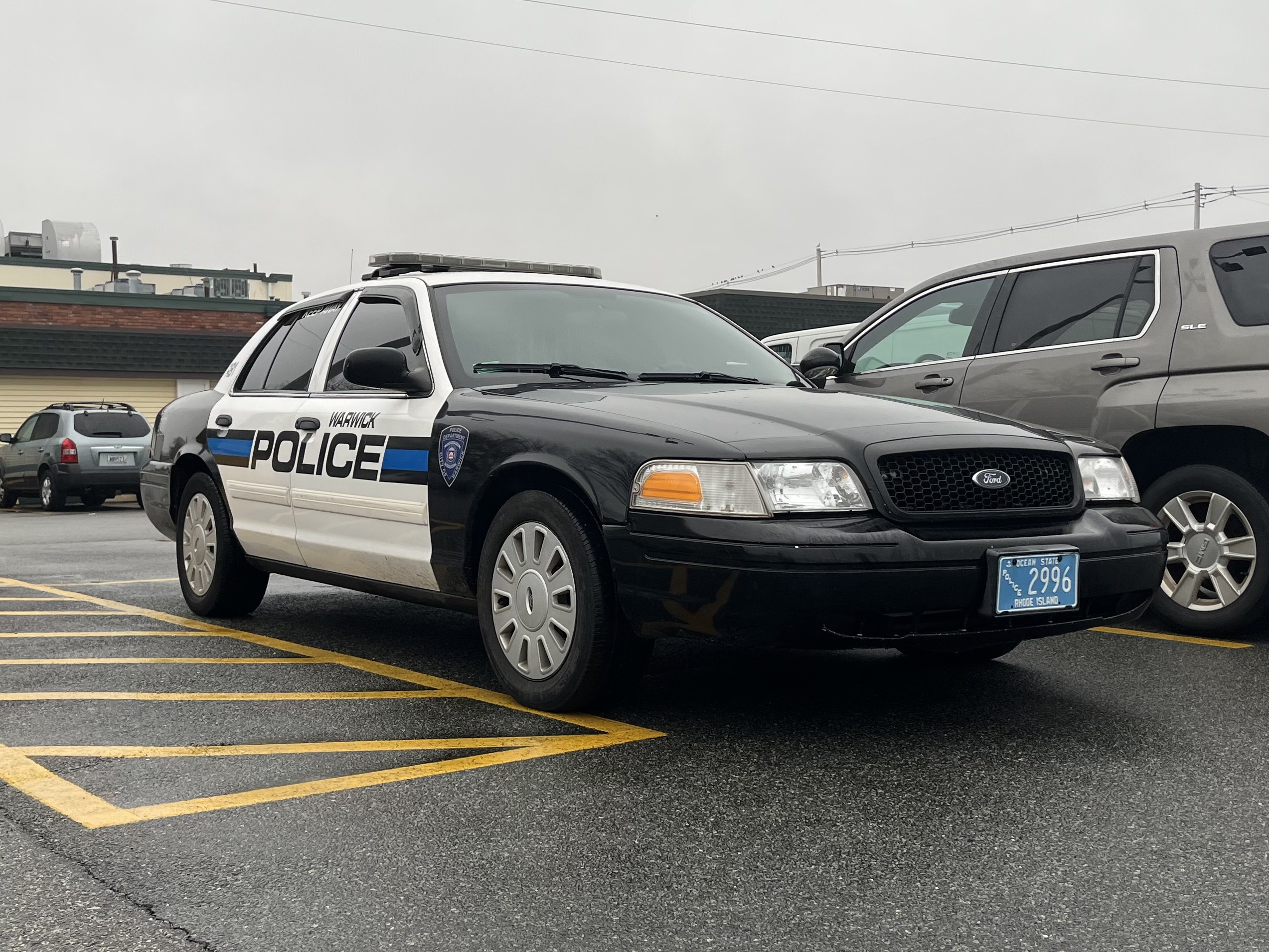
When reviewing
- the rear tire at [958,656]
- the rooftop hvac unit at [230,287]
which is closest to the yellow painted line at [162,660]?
the rear tire at [958,656]

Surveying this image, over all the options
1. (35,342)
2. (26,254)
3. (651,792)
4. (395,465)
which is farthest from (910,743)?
(26,254)

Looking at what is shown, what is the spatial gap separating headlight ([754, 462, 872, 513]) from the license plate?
0.50 meters

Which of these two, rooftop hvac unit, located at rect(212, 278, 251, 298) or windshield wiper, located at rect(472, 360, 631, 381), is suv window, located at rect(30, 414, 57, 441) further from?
rooftop hvac unit, located at rect(212, 278, 251, 298)

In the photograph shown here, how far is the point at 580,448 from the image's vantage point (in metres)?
4.58

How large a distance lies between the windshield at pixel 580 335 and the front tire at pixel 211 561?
6.61 ft

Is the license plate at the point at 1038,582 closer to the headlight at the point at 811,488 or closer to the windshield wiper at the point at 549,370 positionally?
the headlight at the point at 811,488

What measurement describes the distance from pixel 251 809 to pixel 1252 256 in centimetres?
522

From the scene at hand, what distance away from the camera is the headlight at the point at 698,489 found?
4207mm

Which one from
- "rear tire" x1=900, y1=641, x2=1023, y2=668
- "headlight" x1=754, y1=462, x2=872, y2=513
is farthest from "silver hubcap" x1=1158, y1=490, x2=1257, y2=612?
"headlight" x1=754, y1=462, x2=872, y2=513

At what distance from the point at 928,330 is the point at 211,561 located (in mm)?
4085

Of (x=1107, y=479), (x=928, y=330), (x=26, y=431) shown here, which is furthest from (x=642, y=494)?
(x=26, y=431)

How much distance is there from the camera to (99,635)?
22.2 feet

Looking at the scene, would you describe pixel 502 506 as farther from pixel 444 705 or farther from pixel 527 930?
pixel 527 930

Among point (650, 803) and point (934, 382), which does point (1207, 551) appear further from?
point (650, 803)
